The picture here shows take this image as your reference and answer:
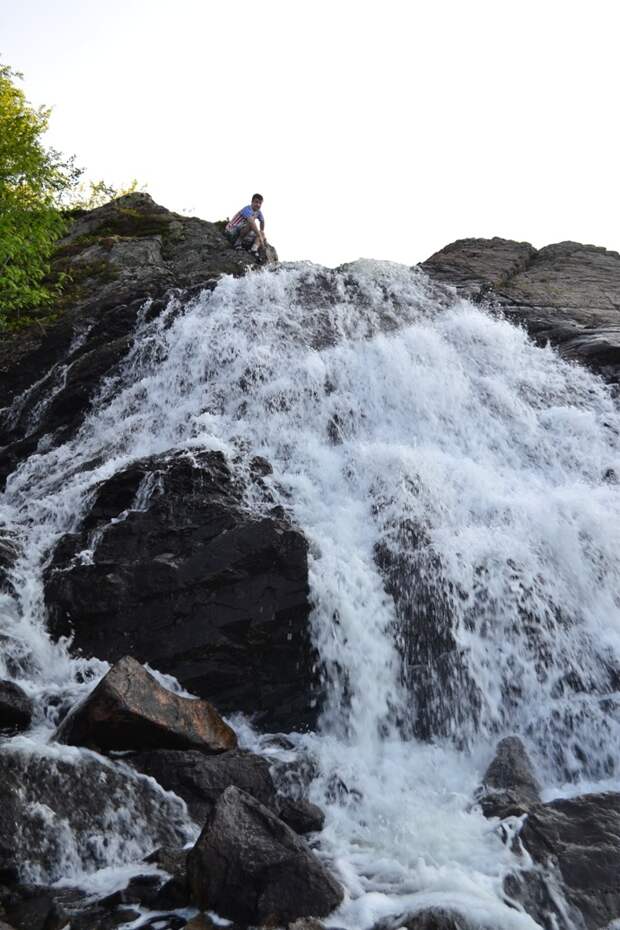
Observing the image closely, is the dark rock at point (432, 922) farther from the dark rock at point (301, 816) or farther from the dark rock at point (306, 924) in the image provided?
the dark rock at point (301, 816)

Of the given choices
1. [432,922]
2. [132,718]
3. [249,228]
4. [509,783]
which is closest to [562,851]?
[509,783]

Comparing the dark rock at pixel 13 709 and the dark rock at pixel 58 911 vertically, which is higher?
the dark rock at pixel 13 709

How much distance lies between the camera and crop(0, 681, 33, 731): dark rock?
323 inches

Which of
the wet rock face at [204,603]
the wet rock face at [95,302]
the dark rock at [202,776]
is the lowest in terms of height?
the dark rock at [202,776]

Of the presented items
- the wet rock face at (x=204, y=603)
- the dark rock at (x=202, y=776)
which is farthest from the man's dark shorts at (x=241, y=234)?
the dark rock at (x=202, y=776)

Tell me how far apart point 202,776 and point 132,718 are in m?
1.05

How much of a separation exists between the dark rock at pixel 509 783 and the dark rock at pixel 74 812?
3.37 meters

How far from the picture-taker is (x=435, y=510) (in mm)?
12445

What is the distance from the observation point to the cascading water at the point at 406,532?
8570mm

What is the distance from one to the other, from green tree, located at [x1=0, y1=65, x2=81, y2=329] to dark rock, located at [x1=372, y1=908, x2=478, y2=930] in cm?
1672

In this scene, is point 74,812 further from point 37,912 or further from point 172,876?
point 172,876

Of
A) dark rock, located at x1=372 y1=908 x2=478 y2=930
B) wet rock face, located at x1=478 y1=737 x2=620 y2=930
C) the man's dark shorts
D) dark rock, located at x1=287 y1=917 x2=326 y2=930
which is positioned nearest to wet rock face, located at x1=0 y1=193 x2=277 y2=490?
the man's dark shorts

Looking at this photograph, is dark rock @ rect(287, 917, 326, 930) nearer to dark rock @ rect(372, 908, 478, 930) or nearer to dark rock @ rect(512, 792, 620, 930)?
dark rock @ rect(372, 908, 478, 930)

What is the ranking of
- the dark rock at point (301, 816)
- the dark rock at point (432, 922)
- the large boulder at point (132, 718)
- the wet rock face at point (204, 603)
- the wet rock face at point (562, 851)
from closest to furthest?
1. the dark rock at point (432, 922)
2. the wet rock face at point (562, 851)
3. the dark rock at point (301, 816)
4. the large boulder at point (132, 718)
5. the wet rock face at point (204, 603)
